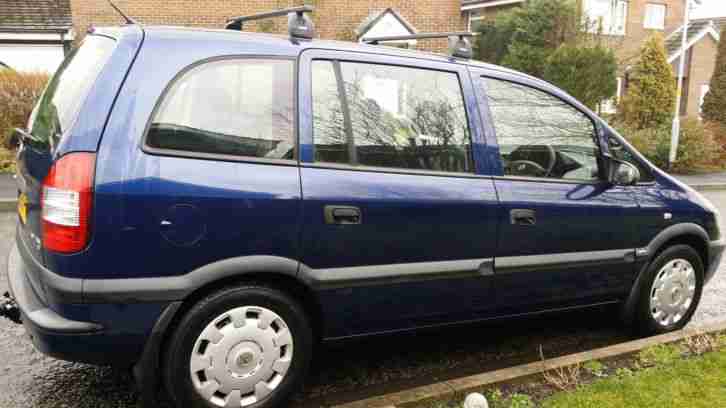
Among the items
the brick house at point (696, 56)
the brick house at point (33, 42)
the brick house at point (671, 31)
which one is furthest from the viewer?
the brick house at point (696, 56)

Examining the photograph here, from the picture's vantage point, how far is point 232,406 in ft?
9.93

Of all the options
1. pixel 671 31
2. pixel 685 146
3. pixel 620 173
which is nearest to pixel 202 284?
pixel 620 173

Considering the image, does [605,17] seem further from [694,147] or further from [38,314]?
[38,314]

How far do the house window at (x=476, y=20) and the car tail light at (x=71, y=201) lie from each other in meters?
23.5

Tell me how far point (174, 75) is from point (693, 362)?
3259mm

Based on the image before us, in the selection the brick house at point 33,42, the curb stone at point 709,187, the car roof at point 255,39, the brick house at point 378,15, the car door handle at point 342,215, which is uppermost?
the brick house at point 378,15

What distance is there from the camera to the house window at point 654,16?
27438 mm

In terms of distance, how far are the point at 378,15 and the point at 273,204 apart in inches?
764

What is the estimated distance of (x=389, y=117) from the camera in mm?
3387

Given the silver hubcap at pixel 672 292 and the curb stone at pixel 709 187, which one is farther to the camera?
the curb stone at pixel 709 187

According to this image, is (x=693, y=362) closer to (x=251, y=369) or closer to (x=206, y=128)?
(x=251, y=369)

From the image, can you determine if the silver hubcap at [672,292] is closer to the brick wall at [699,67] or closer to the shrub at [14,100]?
the shrub at [14,100]

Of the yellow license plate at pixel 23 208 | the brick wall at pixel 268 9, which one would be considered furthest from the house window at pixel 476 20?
the yellow license plate at pixel 23 208

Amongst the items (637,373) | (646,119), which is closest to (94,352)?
(637,373)
